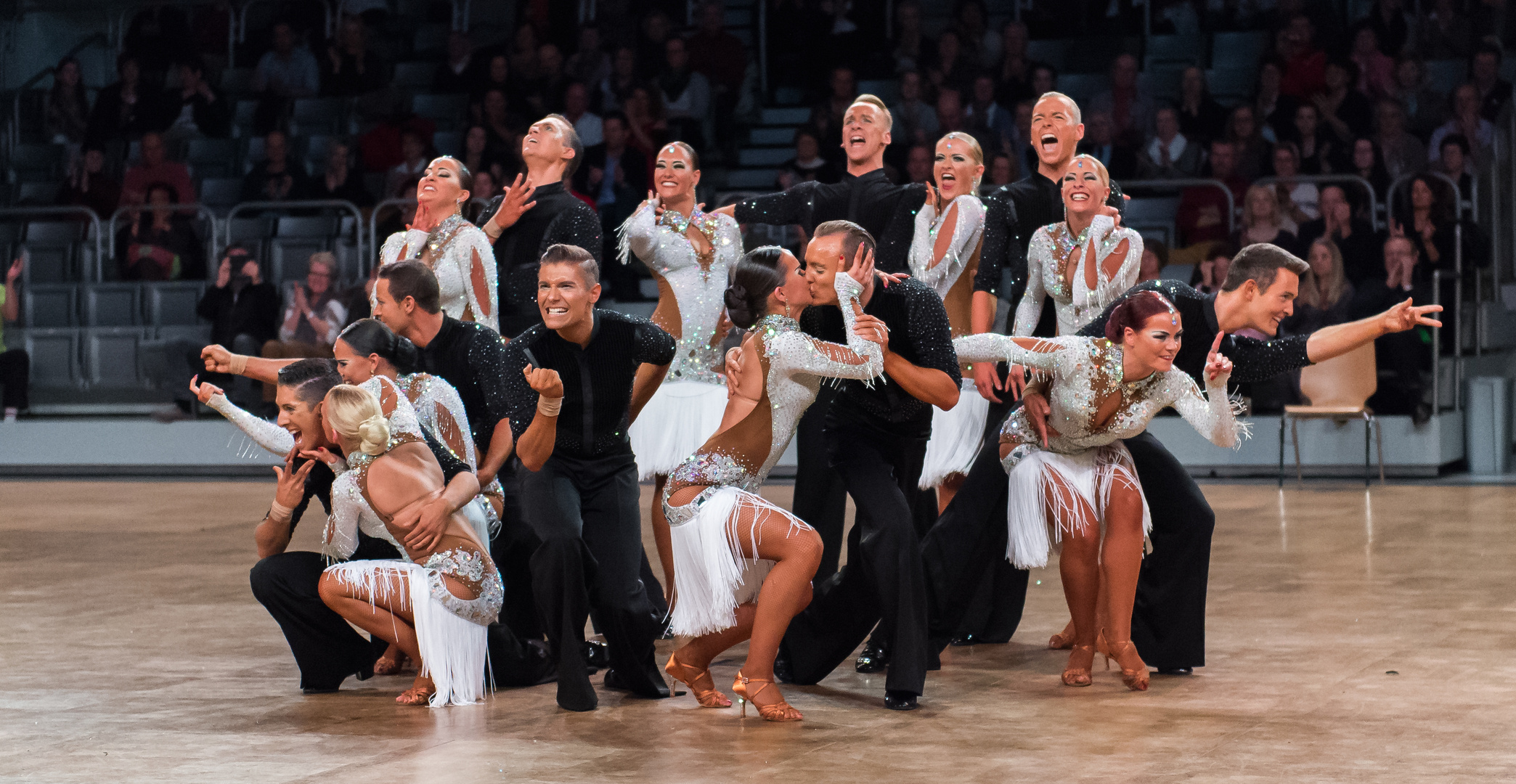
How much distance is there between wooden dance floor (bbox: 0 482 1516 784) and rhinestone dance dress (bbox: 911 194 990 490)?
1.91 feet

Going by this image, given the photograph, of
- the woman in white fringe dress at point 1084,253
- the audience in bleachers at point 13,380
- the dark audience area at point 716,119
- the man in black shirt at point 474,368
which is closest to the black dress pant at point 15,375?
the audience in bleachers at point 13,380

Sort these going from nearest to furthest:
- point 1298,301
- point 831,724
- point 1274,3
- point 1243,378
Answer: point 831,724, point 1243,378, point 1298,301, point 1274,3

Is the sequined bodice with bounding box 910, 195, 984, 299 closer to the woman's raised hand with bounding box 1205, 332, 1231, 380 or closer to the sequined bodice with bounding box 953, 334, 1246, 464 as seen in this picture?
the sequined bodice with bounding box 953, 334, 1246, 464

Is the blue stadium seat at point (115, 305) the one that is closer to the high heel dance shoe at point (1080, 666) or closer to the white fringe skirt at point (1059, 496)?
the white fringe skirt at point (1059, 496)

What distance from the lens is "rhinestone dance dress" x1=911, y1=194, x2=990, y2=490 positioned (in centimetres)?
549

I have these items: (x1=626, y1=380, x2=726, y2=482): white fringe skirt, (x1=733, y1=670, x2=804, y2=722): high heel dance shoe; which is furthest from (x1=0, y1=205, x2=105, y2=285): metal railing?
(x1=733, y1=670, x2=804, y2=722): high heel dance shoe

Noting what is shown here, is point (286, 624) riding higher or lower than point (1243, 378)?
lower

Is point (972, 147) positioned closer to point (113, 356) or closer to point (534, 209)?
point (534, 209)

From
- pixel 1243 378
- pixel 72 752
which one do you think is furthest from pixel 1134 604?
pixel 72 752

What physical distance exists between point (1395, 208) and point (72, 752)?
894 centimetres

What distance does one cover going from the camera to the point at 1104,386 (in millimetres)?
4527

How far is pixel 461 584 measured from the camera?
440cm

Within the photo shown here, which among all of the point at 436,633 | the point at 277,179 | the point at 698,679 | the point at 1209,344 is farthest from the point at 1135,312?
the point at 277,179

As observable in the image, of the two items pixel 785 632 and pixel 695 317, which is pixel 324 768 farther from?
pixel 695 317
